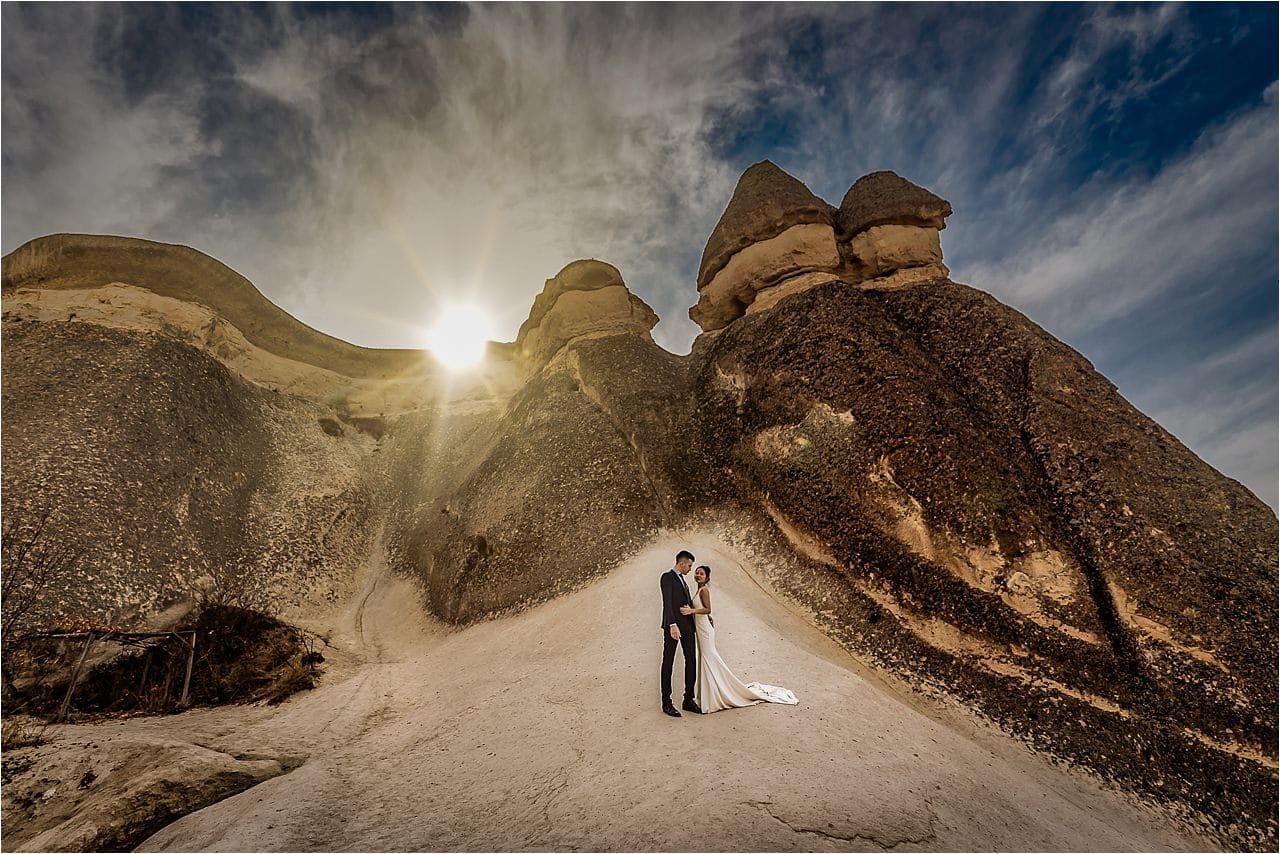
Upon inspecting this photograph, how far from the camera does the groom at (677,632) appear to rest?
6.82m

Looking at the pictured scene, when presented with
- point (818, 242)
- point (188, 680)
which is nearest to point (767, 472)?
point (818, 242)

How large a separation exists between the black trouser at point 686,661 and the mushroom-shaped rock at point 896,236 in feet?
41.1

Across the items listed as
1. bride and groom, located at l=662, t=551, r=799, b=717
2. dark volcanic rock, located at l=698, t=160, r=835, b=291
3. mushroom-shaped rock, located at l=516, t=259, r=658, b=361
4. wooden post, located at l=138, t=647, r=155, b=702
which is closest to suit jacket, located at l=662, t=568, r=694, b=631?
bride and groom, located at l=662, t=551, r=799, b=717

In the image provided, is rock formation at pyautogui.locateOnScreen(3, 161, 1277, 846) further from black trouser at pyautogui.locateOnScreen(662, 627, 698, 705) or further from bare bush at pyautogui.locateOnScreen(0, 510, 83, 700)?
black trouser at pyautogui.locateOnScreen(662, 627, 698, 705)

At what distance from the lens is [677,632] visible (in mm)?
6691

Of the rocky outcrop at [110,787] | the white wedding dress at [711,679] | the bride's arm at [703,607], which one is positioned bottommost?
the rocky outcrop at [110,787]

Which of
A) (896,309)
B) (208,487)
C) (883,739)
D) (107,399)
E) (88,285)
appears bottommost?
(883,739)

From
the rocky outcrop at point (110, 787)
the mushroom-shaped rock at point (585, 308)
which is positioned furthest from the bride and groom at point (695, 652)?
the mushroom-shaped rock at point (585, 308)

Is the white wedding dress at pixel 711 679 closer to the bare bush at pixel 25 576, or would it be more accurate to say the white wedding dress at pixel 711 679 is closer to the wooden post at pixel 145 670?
the wooden post at pixel 145 670

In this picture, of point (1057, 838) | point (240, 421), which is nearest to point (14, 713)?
point (240, 421)

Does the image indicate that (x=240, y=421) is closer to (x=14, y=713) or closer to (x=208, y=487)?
(x=208, y=487)

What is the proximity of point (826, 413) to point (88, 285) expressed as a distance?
25192mm

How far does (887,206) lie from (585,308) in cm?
1062

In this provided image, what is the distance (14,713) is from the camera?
9.83 metres
